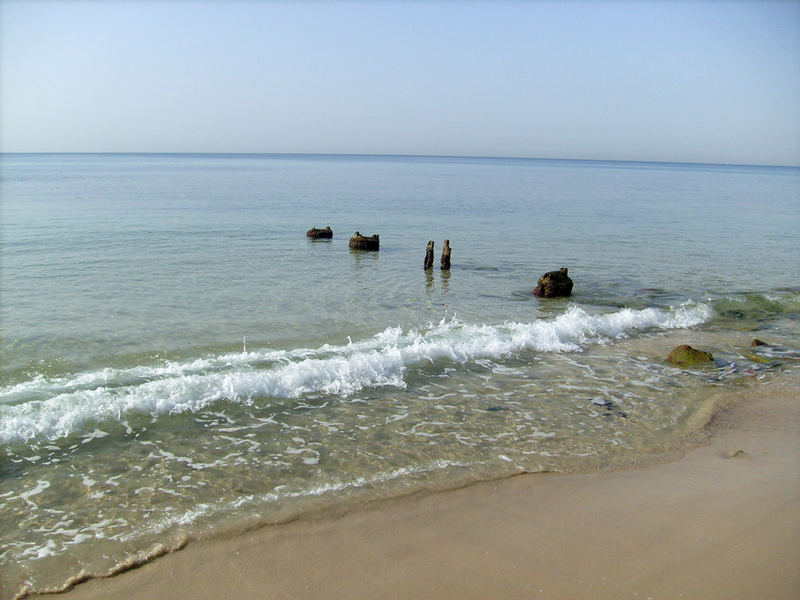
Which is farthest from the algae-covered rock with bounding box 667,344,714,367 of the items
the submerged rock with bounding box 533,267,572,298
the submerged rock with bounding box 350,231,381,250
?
the submerged rock with bounding box 350,231,381,250

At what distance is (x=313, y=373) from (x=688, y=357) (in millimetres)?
7645

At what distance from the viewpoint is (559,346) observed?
13.1 m

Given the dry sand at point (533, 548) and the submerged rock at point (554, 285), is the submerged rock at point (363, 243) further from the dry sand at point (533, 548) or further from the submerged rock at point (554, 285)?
the dry sand at point (533, 548)

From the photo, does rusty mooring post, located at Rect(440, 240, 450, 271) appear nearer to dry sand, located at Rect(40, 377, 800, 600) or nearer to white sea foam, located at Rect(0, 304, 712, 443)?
white sea foam, located at Rect(0, 304, 712, 443)

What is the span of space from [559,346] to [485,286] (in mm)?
6416

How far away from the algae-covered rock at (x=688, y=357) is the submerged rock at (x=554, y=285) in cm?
583

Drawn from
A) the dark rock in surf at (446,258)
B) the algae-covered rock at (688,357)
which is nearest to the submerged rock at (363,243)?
the dark rock in surf at (446,258)

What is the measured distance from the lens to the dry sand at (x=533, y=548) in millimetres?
5160

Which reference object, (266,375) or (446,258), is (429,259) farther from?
(266,375)

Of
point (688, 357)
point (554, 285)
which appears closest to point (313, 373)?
point (688, 357)

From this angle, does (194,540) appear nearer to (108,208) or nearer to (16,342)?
(16,342)

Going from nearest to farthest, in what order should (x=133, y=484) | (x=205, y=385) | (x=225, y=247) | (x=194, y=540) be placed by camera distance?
(x=194, y=540) → (x=133, y=484) → (x=205, y=385) → (x=225, y=247)

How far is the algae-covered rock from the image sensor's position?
39.4 feet

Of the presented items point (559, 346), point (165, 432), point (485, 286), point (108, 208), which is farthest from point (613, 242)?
point (108, 208)
